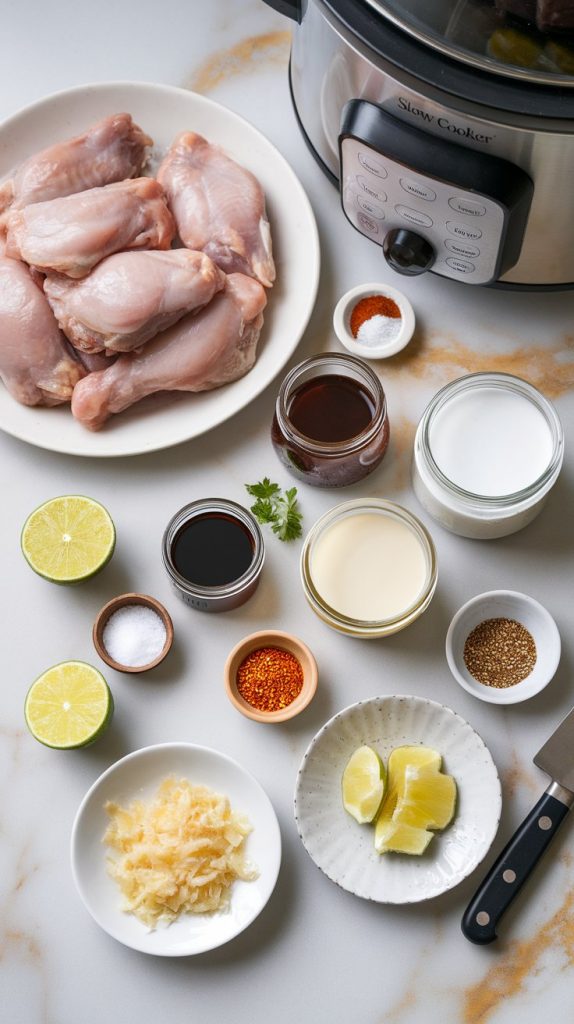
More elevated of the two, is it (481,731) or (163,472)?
(163,472)

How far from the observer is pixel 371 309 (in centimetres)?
182

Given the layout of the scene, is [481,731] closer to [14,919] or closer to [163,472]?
[163,472]

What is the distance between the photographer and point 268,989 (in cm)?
161

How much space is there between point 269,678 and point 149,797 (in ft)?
0.83

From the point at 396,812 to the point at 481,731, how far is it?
0.20 metres

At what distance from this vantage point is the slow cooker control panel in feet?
4.54

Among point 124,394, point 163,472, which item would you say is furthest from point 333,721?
point 124,394

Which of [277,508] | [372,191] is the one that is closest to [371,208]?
[372,191]

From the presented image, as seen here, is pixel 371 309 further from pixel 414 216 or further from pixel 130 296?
pixel 130 296

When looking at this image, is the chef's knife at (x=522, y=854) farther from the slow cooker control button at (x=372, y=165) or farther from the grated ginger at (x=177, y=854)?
the slow cooker control button at (x=372, y=165)

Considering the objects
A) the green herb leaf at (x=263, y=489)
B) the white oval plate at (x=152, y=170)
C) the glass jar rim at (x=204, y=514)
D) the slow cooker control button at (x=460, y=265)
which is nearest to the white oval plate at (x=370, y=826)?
the glass jar rim at (x=204, y=514)

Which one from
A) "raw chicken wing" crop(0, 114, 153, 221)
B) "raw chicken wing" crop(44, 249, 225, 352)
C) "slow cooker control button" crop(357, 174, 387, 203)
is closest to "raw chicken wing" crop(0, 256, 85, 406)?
"raw chicken wing" crop(44, 249, 225, 352)

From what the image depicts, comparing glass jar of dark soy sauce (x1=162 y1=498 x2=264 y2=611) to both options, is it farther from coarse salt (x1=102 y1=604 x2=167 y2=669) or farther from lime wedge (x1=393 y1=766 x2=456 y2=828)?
lime wedge (x1=393 y1=766 x2=456 y2=828)

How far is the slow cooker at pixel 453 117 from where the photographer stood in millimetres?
1303
